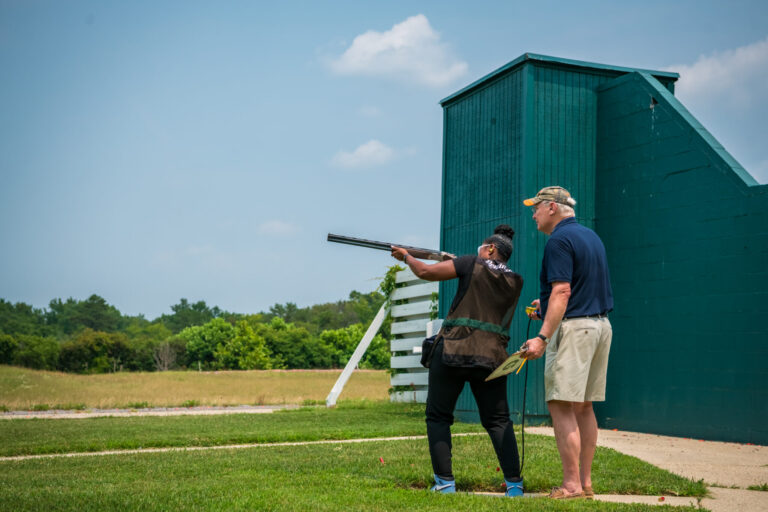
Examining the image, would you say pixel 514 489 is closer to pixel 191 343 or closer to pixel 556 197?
pixel 556 197

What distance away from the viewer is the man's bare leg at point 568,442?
173 inches

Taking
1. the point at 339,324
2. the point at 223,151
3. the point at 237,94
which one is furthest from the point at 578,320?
the point at 339,324

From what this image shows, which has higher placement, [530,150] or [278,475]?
[530,150]

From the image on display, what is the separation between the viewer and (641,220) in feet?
31.7

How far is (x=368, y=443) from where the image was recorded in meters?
7.67

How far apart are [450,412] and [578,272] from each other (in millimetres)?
1210

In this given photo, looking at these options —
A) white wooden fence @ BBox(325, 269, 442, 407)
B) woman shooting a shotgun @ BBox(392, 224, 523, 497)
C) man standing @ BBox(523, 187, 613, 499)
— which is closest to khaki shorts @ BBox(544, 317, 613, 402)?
man standing @ BBox(523, 187, 613, 499)

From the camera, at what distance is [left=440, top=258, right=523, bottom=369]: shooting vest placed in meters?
4.52

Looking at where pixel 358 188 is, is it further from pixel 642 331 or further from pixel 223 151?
pixel 642 331

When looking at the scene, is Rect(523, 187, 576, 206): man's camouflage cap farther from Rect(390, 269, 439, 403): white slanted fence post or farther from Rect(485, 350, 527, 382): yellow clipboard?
Rect(390, 269, 439, 403): white slanted fence post

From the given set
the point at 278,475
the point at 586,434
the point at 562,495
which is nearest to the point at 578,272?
the point at 586,434

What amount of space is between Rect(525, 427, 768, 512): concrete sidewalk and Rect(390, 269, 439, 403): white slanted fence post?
4667mm

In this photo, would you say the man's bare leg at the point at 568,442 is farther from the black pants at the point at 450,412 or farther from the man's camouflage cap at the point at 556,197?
the man's camouflage cap at the point at 556,197

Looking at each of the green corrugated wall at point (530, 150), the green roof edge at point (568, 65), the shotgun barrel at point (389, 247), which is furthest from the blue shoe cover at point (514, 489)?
the green roof edge at point (568, 65)
